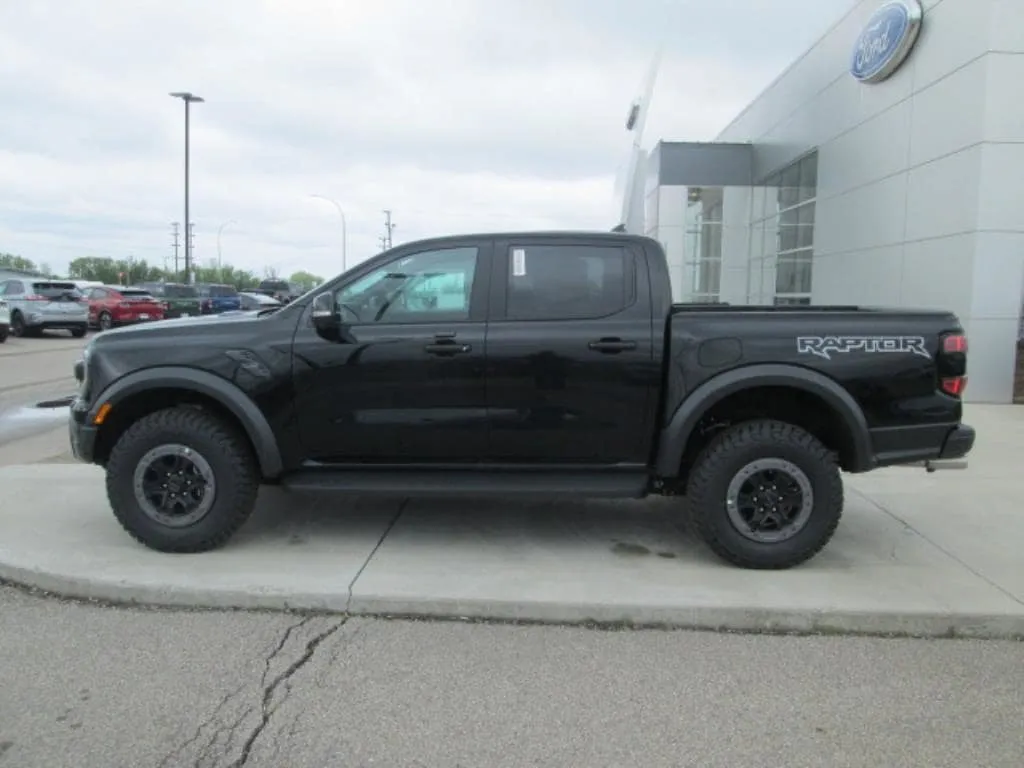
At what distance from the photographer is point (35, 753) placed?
2869 millimetres

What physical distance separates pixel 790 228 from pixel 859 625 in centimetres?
1547

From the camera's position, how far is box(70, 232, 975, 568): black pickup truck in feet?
14.6

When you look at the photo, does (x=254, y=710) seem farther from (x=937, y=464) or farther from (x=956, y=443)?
(x=937, y=464)

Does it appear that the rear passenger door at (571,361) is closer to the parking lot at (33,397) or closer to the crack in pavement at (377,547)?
the crack in pavement at (377,547)

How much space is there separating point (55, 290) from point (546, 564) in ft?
74.2

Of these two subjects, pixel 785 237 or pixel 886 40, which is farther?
pixel 785 237

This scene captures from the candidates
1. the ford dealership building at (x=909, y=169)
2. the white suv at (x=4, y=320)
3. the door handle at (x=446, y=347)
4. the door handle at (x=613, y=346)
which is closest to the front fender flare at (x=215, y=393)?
the door handle at (x=446, y=347)

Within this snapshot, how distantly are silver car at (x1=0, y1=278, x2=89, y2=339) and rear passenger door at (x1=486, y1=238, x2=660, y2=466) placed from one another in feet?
71.7

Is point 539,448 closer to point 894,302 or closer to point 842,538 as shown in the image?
point 842,538

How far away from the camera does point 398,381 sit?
4.55 m

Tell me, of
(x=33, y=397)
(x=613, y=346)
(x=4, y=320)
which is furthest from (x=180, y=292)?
→ (x=613, y=346)

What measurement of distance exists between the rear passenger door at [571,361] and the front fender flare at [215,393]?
1264mm

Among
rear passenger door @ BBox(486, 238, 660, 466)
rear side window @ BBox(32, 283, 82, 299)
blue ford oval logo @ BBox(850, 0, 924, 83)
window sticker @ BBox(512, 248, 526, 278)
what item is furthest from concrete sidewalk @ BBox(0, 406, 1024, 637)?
rear side window @ BBox(32, 283, 82, 299)

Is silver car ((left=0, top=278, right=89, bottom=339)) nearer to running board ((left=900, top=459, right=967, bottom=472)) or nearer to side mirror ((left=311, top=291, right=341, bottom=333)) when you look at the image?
side mirror ((left=311, top=291, right=341, bottom=333))
